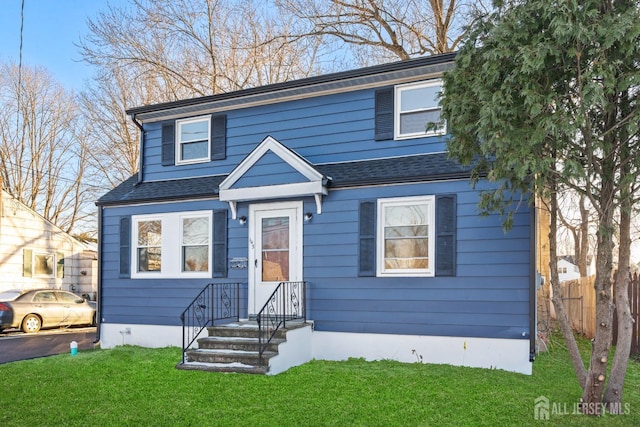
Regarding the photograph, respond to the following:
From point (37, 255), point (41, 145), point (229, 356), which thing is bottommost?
point (229, 356)

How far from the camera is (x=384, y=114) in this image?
913 centimetres

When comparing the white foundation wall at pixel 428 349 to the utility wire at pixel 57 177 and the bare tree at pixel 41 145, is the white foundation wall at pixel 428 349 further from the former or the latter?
the bare tree at pixel 41 145

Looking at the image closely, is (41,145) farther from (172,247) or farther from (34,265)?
(172,247)

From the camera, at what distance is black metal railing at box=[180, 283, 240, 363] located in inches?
377

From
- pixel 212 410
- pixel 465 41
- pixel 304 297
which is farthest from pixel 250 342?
pixel 465 41

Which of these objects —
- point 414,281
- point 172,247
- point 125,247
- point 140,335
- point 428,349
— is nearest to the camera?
point 428,349

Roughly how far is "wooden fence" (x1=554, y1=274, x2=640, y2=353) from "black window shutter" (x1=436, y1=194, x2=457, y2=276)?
3.92 m

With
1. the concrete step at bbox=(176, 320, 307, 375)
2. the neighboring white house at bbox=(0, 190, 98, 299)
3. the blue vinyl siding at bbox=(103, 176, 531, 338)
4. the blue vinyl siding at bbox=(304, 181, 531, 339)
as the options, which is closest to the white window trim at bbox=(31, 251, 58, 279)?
the neighboring white house at bbox=(0, 190, 98, 299)

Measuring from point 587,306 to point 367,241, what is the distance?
20.1 feet

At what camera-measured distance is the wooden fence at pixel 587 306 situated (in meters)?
9.68

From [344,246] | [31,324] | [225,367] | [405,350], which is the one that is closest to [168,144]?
[344,246]

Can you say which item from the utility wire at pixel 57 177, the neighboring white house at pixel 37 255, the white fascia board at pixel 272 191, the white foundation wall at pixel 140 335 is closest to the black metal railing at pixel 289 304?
the white fascia board at pixel 272 191

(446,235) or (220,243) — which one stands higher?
(446,235)

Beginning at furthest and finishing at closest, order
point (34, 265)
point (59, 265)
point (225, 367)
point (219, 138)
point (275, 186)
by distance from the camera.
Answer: point (59, 265), point (34, 265), point (219, 138), point (275, 186), point (225, 367)
